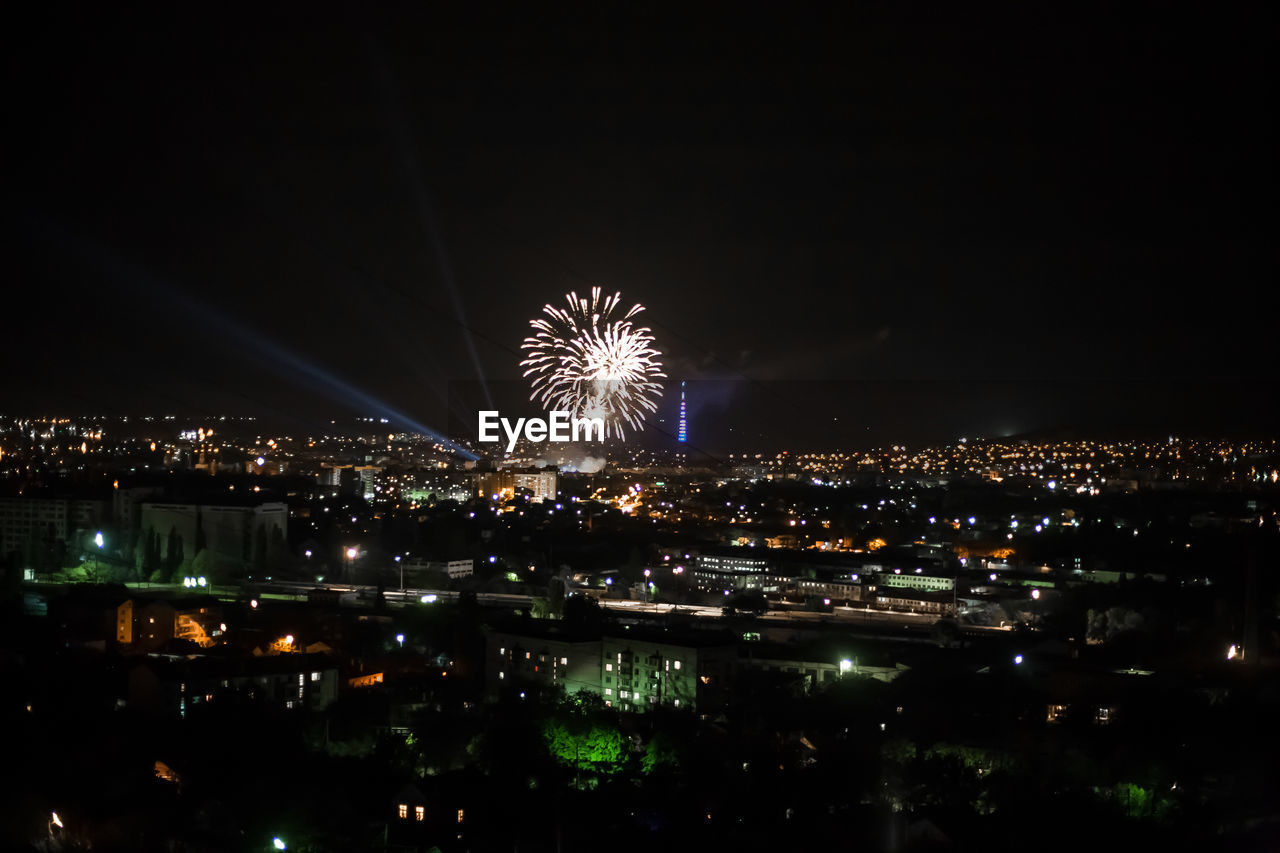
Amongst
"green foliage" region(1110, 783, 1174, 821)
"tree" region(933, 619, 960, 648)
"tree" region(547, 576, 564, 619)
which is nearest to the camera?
"green foliage" region(1110, 783, 1174, 821)

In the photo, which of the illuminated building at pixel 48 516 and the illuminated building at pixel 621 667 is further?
the illuminated building at pixel 48 516

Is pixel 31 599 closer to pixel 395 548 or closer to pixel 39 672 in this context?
pixel 39 672

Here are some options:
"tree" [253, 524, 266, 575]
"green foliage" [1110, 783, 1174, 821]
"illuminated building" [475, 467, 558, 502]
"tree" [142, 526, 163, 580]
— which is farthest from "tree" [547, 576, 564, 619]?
"illuminated building" [475, 467, 558, 502]

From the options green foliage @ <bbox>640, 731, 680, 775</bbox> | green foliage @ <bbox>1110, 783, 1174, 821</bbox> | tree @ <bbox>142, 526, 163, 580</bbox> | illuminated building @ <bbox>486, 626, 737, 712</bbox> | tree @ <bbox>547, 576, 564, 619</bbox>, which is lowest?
green foliage @ <bbox>1110, 783, 1174, 821</bbox>

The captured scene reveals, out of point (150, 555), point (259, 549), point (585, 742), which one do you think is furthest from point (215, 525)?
point (585, 742)

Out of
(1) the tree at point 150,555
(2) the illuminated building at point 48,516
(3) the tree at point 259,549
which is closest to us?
(1) the tree at point 150,555

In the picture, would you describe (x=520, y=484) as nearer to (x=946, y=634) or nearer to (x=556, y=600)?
(x=556, y=600)

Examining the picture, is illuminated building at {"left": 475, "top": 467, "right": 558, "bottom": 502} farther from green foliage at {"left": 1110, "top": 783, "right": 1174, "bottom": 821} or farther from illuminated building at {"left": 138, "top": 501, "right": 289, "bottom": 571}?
green foliage at {"left": 1110, "top": 783, "right": 1174, "bottom": 821}

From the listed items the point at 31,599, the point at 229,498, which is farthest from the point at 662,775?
the point at 229,498

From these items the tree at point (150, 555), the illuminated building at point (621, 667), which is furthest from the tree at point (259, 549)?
the illuminated building at point (621, 667)

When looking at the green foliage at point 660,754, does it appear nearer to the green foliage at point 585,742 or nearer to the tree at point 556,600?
the green foliage at point 585,742

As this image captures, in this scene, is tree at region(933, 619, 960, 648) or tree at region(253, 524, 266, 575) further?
tree at region(253, 524, 266, 575)

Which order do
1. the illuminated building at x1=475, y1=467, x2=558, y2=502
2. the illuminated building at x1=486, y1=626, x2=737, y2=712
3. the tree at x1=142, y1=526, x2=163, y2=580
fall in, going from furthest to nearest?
1. the illuminated building at x1=475, y1=467, x2=558, y2=502
2. the tree at x1=142, y1=526, x2=163, y2=580
3. the illuminated building at x1=486, y1=626, x2=737, y2=712
